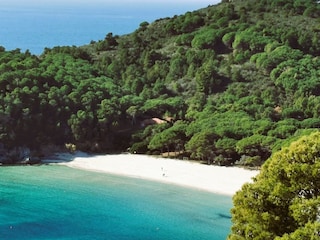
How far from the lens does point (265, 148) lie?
4059 centimetres

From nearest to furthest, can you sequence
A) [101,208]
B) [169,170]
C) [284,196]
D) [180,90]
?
[284,196] < [101,208] < [169,170] < [180,90]

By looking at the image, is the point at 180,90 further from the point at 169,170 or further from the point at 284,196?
the point at 284,196

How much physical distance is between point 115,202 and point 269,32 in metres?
33.0

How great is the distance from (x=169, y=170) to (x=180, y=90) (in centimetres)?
1617

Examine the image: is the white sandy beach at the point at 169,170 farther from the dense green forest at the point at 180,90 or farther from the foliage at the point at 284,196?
the foliage at the point at 284,196

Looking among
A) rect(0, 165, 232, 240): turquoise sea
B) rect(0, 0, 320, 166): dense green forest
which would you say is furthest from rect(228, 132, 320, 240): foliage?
rect(0, 0, 320, 166): dense green forest

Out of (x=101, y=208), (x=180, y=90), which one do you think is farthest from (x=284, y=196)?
(x=180, y=90)

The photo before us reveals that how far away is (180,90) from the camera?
54.9m

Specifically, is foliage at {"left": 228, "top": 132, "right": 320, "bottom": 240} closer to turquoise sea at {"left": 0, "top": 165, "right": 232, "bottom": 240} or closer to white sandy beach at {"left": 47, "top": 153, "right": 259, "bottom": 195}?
turquoise sea at {"left": 0, "top": 165, "right": 232, "bottom": 240}

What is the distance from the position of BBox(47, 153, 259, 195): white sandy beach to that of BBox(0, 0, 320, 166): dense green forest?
55.0 inches

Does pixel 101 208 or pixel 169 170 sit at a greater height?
pixel 169 170

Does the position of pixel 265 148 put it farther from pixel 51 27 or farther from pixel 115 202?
pixel 51 27

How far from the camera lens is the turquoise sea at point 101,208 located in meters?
28.7

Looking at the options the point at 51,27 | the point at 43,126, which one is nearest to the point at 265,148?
the point at 43,126
